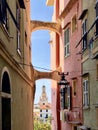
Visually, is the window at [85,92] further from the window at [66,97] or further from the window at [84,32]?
the window at [66,97]

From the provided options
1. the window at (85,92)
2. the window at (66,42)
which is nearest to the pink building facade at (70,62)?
the window at (66,42)

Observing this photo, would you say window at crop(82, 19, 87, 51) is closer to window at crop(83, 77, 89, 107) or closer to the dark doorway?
window at crop(83, 77, 89, 107)

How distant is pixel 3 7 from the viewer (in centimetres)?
1123

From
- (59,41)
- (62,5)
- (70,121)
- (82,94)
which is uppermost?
(62,5)

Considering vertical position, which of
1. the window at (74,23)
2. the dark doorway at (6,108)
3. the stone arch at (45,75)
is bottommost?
the dark doorway at (6,108)

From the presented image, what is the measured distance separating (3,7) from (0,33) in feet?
3.72

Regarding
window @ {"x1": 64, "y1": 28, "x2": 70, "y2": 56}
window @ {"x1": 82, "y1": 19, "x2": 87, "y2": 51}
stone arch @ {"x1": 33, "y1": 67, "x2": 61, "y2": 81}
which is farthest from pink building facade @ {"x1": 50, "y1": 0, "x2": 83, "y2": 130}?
window @ {"x1": 82, "y1": 19, "x2": 87, "y2": 51}

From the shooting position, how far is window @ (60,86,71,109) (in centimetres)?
2353

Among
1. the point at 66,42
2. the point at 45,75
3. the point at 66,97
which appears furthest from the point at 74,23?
the point at 45,75

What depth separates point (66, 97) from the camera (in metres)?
24.8

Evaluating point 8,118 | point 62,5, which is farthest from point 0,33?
point 62,5

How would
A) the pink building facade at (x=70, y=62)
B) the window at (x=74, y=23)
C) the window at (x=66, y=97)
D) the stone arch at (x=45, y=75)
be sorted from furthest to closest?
the stone arch at (x=45, y=75)
the window at (x=66, y=97)
the window at (x=74, y=23)
the pink building facade at (x=70, y=62)

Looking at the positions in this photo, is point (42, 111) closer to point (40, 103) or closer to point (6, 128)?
point (40, 103)

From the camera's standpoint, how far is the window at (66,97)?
23.5 meters
